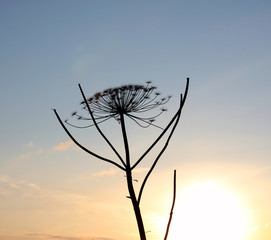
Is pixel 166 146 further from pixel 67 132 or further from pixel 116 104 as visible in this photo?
pixel 67 132

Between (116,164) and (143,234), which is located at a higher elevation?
(116,164)

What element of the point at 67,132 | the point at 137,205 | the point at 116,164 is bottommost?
the point at 137,205

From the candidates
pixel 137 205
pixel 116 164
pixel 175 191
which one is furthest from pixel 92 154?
pixel 175 191

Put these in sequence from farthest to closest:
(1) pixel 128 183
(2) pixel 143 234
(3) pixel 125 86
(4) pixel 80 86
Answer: (3) pixel 125 86 → (4) pixel 80 86 → (1) pixel 128 183 → (2) pixel 143 234

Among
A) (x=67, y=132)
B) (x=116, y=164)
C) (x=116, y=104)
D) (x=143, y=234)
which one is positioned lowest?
(x=143, y=234)

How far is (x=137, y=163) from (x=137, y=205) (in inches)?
49.4

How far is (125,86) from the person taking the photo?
1294 centimetres

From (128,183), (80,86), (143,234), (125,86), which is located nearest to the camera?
(143,234)

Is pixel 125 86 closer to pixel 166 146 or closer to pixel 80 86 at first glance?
pixel 80 86

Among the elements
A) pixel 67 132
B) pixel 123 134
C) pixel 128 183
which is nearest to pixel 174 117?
pixel 123 134

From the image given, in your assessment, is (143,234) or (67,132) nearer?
(143,234)

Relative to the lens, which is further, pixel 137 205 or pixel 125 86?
pixel 125 86

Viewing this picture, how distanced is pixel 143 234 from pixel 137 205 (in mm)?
880

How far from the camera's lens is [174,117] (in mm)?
11602
